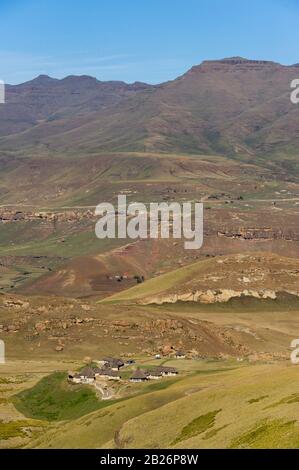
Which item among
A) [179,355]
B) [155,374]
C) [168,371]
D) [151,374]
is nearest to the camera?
[155,374]

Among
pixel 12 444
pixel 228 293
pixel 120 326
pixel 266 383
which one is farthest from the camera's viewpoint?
pixel 228 293

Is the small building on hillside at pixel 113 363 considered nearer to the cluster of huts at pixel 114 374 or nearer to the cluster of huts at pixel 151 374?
the cluster of huts at pixel 114 374

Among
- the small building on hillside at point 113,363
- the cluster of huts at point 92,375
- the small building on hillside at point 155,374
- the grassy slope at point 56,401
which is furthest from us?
the small building on hillside at point 113,363

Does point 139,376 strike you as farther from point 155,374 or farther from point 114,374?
point 114,374

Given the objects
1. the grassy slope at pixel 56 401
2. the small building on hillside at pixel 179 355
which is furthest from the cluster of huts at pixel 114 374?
the small building on hillside at pixel 179 355

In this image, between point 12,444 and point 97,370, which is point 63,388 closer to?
point 97,370

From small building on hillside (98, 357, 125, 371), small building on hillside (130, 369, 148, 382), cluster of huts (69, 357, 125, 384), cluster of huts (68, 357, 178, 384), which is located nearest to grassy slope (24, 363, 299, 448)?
small building on hillside (130, 369, 148, 382)

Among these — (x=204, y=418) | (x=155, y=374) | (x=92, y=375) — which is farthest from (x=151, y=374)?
(x=204, y=418)

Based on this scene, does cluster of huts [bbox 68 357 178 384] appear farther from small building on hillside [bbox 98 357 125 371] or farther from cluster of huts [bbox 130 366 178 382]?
small building on hillside [bbox 98 357 125 371]
